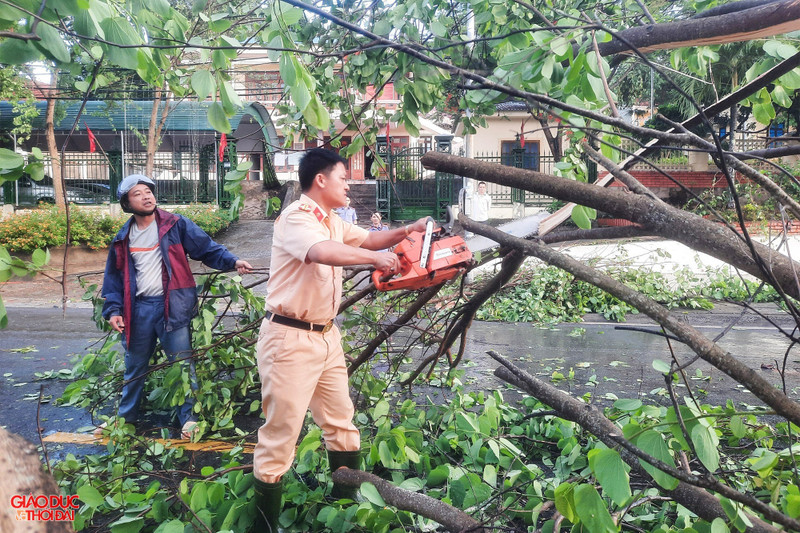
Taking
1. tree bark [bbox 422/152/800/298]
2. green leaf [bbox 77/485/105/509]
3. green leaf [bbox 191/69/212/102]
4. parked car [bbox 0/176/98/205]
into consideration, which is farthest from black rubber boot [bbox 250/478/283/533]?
parked car [bbox 0/176/98/205]

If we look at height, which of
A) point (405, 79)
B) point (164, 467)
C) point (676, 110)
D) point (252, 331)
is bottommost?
point (164, 467)

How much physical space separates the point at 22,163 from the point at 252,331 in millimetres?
3131

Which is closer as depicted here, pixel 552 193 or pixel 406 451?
pixel 552 193

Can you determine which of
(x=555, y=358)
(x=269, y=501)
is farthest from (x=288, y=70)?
(x=555, y=358)

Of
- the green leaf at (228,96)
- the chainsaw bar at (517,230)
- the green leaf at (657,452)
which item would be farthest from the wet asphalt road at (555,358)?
the green leaf at (228,96)

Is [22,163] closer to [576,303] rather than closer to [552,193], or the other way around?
[552,193]

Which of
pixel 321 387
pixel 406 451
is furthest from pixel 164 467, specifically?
pixel 406 451

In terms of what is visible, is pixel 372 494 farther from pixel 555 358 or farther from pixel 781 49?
pixel 555 358

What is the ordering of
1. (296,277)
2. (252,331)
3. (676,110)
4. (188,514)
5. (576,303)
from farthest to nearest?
1. (676,110)
2. (576,303)
3. (252,331)
4. (296,277)
5. (188,514)

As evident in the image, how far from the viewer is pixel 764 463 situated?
67.6 inches

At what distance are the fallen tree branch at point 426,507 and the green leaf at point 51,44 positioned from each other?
6.42ft

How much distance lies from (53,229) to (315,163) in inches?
524

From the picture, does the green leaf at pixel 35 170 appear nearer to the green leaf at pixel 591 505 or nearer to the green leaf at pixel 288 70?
the green leaf at pixel 288 70

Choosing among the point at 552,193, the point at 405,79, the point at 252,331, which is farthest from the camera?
the point at 252,331
